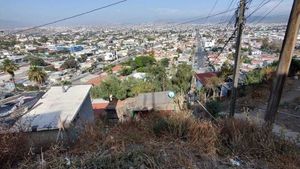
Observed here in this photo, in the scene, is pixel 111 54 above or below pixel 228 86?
below

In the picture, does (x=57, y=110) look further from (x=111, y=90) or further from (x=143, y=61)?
(x=143, y=61)

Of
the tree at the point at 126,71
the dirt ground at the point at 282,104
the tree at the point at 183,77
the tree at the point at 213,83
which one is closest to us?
the dirt ground at the point at 282,104

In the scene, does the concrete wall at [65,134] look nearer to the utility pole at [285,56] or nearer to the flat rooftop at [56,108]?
the flat rooftop at [56,108]

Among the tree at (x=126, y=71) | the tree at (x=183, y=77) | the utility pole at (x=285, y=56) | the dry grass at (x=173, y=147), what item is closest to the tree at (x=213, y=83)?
the tree at (x=183, y=77)

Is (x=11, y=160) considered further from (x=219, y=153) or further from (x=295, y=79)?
(x=295, y=79)

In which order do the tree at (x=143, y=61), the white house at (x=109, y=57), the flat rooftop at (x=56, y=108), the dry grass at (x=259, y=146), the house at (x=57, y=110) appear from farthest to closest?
the white house at (x=109, y=57), the tree at (x=143, y=61), the flat rooftop at (x=56, y=108), the house at (x=57, y=110), the dry grass at (x=259, y=146)

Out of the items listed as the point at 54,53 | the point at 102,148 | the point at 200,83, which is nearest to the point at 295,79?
the point at 200,83
